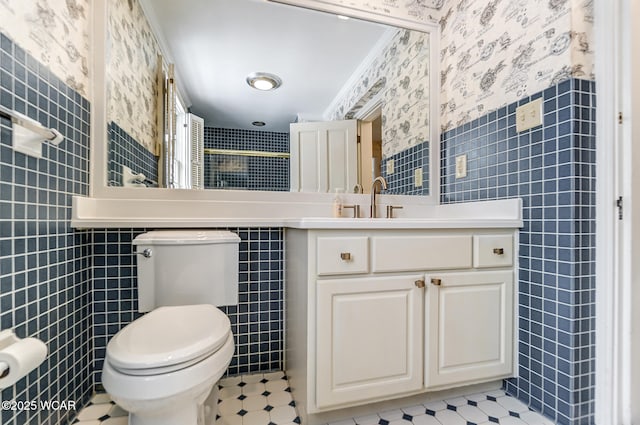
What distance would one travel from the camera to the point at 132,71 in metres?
1.42

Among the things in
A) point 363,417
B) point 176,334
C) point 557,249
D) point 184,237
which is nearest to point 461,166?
point 557,249

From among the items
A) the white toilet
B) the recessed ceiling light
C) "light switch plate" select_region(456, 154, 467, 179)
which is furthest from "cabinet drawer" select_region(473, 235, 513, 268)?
the recessed ceiling light

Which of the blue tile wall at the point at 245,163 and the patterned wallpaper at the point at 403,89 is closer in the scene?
the blue tile wall at the point at 245,163

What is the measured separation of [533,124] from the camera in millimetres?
1203

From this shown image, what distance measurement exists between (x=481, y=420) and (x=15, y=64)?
1.99 metres

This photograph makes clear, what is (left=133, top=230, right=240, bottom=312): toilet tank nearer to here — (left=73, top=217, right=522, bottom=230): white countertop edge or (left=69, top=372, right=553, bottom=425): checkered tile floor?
(left=73, top=217, right=522, bottom=230): white countertop edge

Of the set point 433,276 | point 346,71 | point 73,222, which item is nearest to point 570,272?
point 433,276

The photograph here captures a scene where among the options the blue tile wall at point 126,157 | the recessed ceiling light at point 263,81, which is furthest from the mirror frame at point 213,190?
the recessed ceiling light at point 263,81

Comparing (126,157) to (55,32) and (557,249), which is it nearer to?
(55,32)

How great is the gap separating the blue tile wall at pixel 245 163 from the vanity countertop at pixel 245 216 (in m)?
0.11

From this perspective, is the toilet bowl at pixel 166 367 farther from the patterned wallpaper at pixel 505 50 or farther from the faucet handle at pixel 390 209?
the patterned wallpaper at pixel 505 50

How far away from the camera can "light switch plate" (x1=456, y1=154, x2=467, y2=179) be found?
5.26 ft

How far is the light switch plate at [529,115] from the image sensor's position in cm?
119

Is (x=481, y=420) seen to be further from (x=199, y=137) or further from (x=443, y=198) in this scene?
(x=199, y=137)
